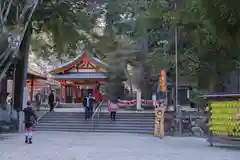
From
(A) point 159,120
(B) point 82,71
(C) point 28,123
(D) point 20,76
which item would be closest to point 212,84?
(A) point 159,120

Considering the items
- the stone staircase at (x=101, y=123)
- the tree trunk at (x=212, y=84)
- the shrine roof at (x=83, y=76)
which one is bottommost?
the stone staircase at (x=101, y=123)

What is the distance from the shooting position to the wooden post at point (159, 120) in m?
15.2

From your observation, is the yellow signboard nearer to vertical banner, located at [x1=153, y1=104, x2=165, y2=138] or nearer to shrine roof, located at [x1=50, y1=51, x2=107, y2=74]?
vertical banner, located at [x1=153, y1=104, x2=165, y2=138]

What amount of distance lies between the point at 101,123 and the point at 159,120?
486 centimetres

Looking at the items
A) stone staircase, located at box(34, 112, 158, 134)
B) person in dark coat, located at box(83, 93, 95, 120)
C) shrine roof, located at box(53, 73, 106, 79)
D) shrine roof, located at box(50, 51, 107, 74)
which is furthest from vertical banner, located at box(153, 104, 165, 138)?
shrine roof, located at box(53, 73, 106, 79)

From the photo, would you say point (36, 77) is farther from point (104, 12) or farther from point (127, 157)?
point (127, 157)

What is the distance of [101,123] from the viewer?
19.3 m

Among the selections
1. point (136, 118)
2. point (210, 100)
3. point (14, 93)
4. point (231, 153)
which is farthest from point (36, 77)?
point (231, 153)

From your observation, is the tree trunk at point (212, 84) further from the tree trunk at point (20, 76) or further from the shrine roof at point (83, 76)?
the shrine roof at point (83, 76)

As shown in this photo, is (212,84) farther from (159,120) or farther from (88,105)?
(88,105)

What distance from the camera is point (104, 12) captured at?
2594cm

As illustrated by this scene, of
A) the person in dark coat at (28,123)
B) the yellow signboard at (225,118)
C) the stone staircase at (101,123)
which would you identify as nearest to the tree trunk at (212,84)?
the stone staircase at (101,123)

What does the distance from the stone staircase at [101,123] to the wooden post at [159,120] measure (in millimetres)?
1524

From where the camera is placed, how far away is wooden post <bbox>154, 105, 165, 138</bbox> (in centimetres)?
1525
